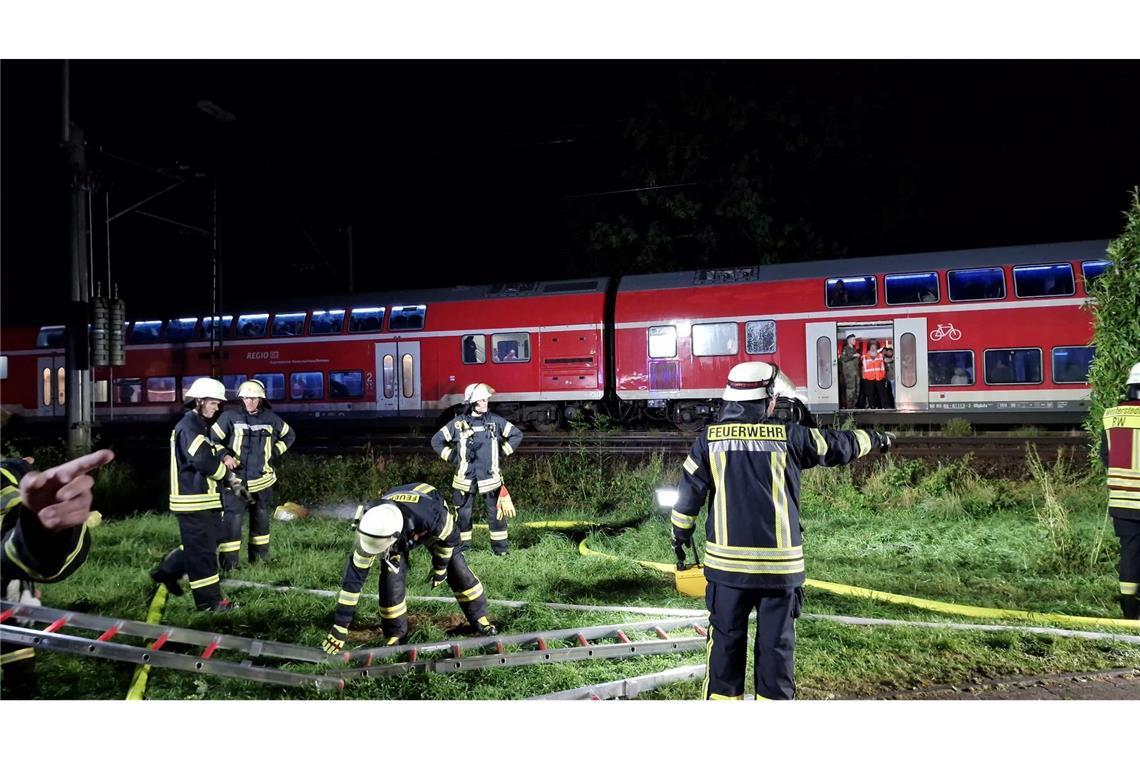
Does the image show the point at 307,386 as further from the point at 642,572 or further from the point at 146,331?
the point at 642,572

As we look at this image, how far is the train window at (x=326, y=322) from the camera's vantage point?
16.4 metres

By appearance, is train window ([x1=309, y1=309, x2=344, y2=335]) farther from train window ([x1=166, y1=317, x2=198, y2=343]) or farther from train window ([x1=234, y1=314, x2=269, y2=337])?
train window ([x1=166, y1=317, x2=198, y2=343])

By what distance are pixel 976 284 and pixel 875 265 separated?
5.49 feet

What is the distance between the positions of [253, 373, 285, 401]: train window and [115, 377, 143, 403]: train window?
12.7 feet

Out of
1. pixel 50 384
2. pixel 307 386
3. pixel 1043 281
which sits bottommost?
pixel 307 386

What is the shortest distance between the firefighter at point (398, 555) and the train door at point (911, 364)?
10.3 meters

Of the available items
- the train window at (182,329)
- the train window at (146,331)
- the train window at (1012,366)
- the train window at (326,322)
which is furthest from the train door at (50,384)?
the train window at (1012,366)

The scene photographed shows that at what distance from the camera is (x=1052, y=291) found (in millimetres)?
11891

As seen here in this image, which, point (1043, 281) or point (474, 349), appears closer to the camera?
point (1043, 281)

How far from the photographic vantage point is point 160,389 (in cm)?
1795

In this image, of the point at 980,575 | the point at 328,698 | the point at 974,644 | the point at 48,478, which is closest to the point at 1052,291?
the point at 980,575

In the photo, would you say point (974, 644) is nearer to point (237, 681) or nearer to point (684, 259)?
point (237, 681)

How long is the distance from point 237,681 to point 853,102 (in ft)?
68.5

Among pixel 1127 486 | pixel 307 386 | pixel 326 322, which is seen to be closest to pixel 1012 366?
pixel 1127 486
